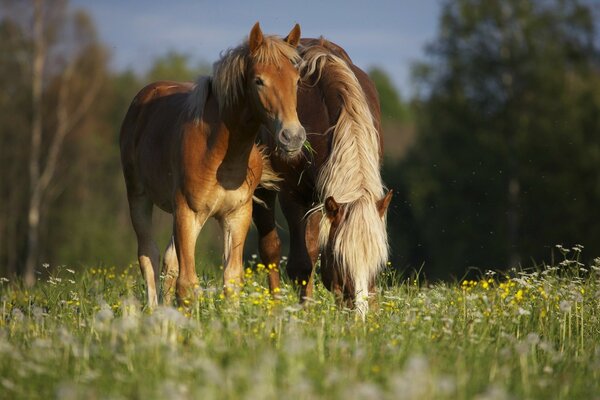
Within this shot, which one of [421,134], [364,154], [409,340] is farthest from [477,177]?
[409,340]

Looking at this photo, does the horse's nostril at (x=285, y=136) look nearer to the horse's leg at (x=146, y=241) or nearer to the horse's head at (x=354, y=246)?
the horse's head at (x=354, y=246)

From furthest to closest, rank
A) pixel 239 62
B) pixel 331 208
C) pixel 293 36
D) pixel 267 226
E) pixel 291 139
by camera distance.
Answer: pixel 267 226, pixel 293 36, pixel 239 62, pixel 331 208, pixel 291 139

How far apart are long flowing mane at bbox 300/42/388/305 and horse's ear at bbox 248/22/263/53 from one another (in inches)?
42.2

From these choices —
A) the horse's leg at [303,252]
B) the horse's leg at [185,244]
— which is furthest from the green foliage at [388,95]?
the horse's leg at [185,244]

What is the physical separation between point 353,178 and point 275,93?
0.90 m

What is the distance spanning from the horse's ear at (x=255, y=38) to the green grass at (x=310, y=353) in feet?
5.99

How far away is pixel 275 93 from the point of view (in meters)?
6.80

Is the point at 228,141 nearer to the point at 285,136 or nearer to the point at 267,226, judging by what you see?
the point at 285,136

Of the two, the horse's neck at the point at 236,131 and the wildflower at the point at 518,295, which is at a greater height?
the horse's neck at the point at 236,131

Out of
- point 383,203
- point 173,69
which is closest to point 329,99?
point 383,203

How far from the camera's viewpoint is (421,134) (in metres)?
33.9

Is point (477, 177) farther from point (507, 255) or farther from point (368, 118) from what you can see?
point (368, 118)

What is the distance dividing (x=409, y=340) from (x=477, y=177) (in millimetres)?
22920

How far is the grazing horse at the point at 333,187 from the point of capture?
6.68m
